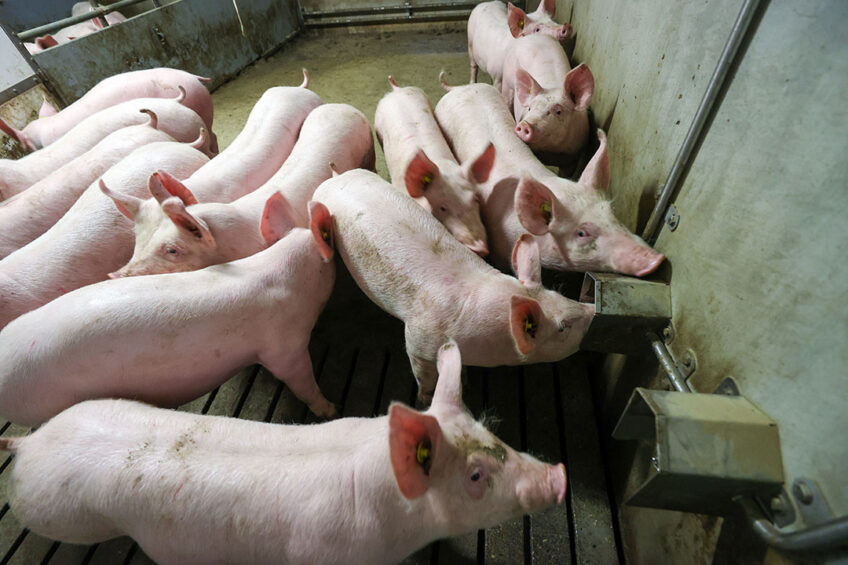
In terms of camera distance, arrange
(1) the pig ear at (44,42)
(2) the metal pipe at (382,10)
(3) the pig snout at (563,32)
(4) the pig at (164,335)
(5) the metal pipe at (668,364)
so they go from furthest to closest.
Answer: (2) the metal pipe at (382,10), (1) the pig ear at (44,42), (3) the pig snout at (563,32), (4) the pig at (164,335), (5) the metal pipe at (668,364)

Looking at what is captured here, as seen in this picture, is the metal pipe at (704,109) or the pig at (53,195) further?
the pig at (53,195)

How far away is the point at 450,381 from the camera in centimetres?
160

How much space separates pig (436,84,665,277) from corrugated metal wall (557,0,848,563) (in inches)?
7.9

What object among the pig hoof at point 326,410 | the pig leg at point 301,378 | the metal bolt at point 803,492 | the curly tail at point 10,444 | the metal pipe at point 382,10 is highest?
the metal bolt at point 803,492

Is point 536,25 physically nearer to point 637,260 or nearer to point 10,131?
point 637,260

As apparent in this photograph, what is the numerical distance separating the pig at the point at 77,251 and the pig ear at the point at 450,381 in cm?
238

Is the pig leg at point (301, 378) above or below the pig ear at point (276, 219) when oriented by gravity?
below

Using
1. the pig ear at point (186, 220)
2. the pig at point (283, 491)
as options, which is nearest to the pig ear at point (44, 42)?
the pig ear at point (186, 220)

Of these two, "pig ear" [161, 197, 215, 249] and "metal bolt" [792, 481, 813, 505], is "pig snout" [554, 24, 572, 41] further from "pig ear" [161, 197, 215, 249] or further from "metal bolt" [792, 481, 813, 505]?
"metal bolt" [792, 481, 813, 505]

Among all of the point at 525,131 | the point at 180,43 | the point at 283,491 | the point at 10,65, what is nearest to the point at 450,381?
the point at 283,491

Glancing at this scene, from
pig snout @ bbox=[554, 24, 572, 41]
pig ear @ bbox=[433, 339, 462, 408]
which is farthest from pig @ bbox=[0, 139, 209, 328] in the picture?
pig snout @ bbox=[554, 24, 572, 41]

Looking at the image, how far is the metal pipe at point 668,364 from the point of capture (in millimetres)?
1385

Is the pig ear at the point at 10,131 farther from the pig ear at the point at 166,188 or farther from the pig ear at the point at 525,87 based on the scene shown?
the pig ear at the point at 525,87

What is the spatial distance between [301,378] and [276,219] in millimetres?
951
